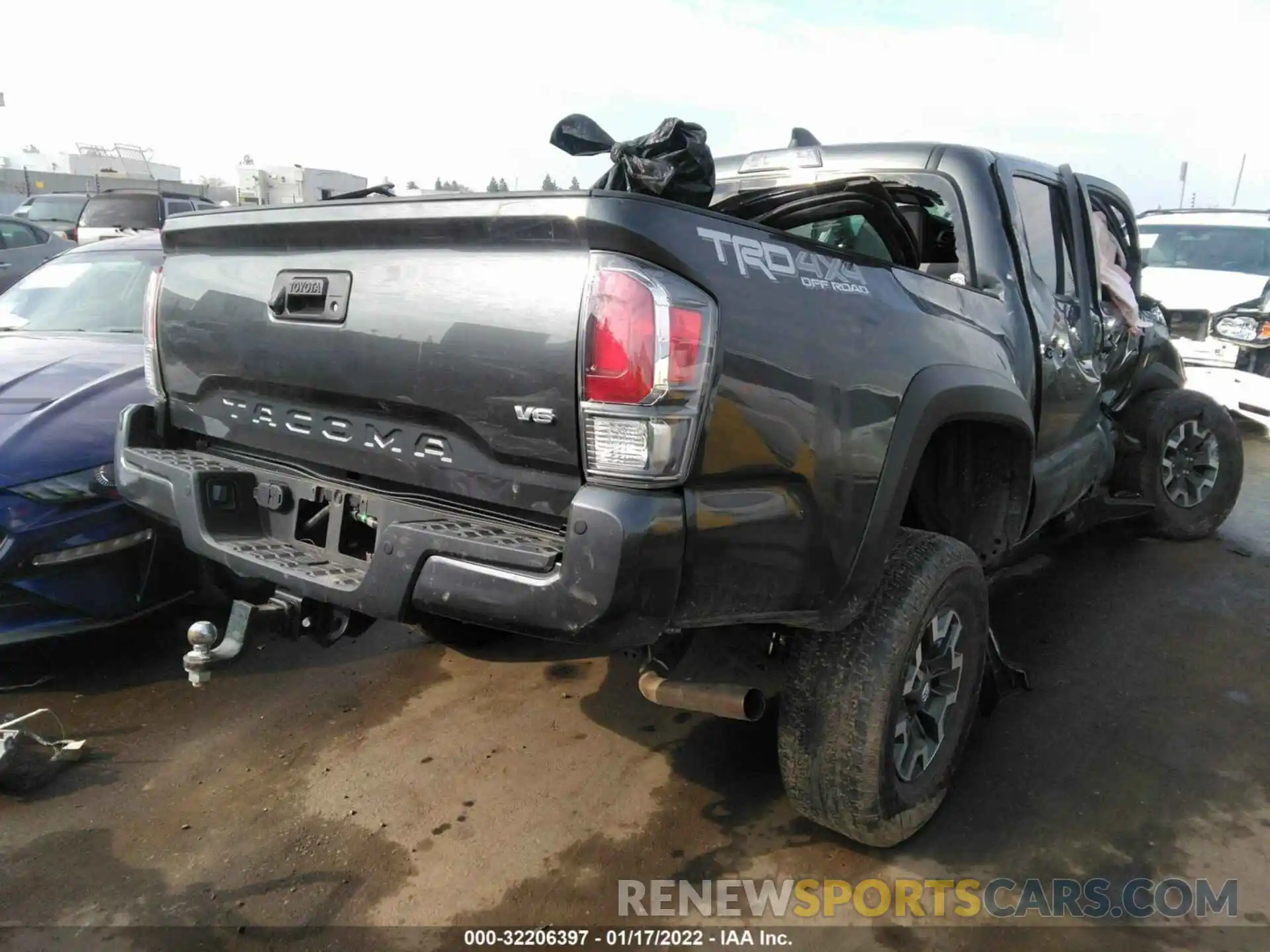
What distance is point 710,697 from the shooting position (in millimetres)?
2400

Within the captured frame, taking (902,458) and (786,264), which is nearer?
(786,264)

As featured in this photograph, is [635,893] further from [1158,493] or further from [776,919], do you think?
[1158,493]

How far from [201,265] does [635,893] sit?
7.21 feet

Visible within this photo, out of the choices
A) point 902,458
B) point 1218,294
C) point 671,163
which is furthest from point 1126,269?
point 1218,294

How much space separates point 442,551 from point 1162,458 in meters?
4.22

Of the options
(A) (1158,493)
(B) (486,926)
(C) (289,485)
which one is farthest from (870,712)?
(A) (1158,493)

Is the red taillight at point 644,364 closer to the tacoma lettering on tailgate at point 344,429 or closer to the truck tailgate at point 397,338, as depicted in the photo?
the truck tailgate at point 397,338

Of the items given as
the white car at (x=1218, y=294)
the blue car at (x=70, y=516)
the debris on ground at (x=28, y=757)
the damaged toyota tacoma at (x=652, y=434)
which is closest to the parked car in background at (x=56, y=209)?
the blue car at (x=70, y=516)

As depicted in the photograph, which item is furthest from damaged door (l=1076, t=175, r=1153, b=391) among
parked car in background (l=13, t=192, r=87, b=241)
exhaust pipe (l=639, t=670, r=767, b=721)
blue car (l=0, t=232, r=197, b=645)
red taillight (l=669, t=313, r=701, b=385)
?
parked car in background (l=13, t=192, r=87, b=241)

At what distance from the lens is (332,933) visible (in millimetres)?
2316

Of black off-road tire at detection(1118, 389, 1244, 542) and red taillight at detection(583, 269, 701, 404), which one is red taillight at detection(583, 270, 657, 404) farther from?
black off-road tire at detection(1118, 389, 1244, 542)

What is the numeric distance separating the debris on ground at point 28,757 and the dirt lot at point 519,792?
2.6 inches

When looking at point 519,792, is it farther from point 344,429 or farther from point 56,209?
point 56,209

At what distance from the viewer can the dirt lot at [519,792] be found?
2.46 m
